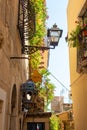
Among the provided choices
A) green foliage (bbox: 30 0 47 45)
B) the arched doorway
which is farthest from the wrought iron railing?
green foliage (bbox: 30 0 47 45)

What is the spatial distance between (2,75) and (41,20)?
8.86 meters

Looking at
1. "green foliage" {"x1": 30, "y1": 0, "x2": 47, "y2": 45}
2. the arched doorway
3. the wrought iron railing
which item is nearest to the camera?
the arched doorway

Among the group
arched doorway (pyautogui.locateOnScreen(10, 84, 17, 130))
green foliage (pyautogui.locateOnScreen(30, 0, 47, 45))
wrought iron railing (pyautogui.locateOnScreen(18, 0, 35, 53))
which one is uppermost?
green foliage (pyautogui.locateOnScreen(30, 0, 47, 45))

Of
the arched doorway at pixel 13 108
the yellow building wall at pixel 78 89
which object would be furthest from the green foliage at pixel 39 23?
the arched doorway at pixel 13 108

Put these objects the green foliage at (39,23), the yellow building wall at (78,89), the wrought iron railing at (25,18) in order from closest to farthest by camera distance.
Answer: the wrought iron railing at (25,18) < the yellow building wall at (78,89) < the green foliage at (39,23)

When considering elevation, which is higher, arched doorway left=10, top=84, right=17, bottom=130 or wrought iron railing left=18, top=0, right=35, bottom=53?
wrought iron railing left=18, top=0, right=35, bottom=53

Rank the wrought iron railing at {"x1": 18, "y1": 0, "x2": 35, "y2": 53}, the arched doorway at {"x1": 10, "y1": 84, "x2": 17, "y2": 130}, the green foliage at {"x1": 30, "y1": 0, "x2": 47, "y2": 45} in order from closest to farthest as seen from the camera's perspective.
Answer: the arched doorway at {"x1": 10, "y1": 84, "x2": 17, "y2": 130}, the wrought iron railing at {"x1": 18, "y1": 0, "x2": 35, "y2": 53}, the green foliage at {"x1": 30, "y1": 0, "x2": 47, "y2": 45}

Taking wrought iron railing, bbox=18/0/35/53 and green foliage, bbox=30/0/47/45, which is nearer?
wrought iron railing, bbox=18/0/35/53

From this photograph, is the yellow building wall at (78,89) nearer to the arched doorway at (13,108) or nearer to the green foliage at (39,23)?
the green foliage at (39,23)

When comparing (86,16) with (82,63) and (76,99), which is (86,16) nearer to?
(82,63)

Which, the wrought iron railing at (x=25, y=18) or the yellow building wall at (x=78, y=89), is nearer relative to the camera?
the wrought iron railing at (x=25, y=18)

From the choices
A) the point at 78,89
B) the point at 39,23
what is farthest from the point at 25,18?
the point at 78,89

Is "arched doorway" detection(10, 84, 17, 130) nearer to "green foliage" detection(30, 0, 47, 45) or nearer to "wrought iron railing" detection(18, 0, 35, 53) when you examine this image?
"wrought iron railing" detection(18, 0, 35, 53)

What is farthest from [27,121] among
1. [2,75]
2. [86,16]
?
[2,75]
